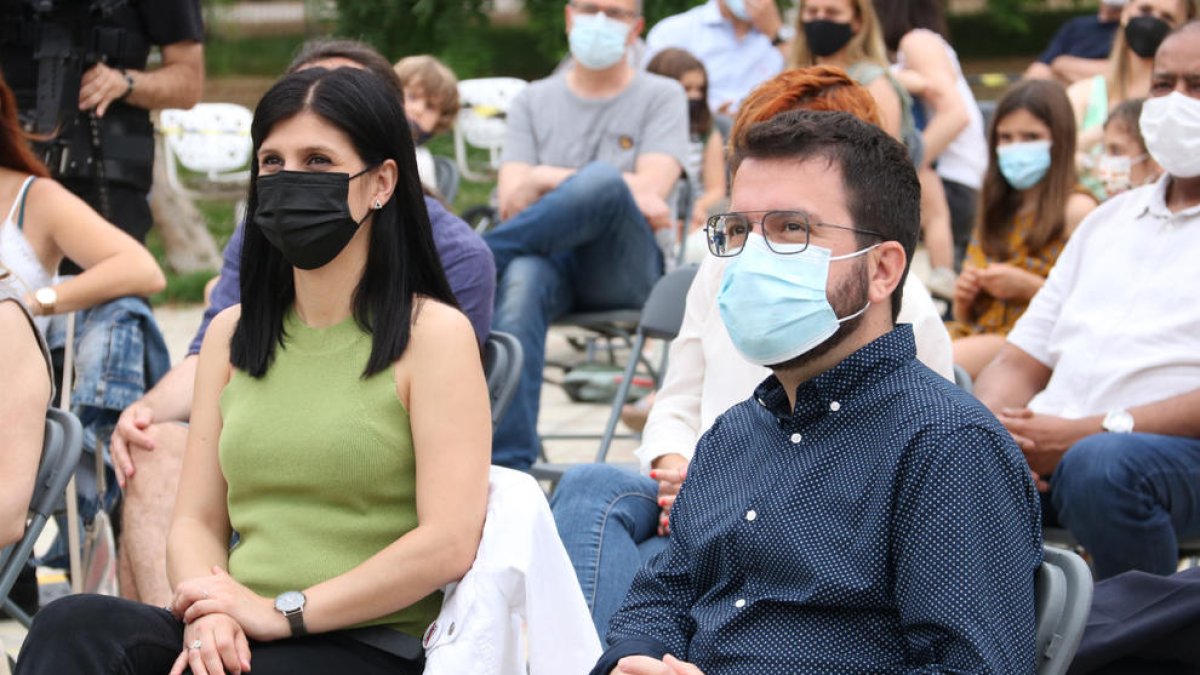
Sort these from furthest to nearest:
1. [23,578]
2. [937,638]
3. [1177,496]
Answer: [23,578] → [1177,496] → [937,638]

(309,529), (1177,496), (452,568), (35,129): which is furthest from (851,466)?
(35,129)

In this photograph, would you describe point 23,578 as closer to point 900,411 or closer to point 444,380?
point 444,380

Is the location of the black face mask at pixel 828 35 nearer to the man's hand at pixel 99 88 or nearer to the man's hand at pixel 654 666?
the man's hand at pixel 99 88

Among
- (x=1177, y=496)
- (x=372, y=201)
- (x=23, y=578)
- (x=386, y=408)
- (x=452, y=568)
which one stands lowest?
(x=23, y=578)

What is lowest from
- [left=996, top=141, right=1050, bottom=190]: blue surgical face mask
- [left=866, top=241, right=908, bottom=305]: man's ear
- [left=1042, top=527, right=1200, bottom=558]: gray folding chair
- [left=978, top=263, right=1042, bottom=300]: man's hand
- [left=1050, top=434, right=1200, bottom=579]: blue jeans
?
[left=1042, top=527, right=1200, bottom=558]: gray folding chair

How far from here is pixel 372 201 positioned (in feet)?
9.98

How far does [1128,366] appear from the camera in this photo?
12.9 feet

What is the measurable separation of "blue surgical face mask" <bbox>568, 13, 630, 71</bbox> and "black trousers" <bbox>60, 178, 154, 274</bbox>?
1.96m

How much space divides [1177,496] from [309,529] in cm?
202

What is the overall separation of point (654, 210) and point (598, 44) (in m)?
0.81

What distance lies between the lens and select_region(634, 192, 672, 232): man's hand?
6070mm

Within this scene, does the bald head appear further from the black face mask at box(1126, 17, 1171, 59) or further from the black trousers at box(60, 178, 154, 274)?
the black trousers at box(60, 178, 154, 274)

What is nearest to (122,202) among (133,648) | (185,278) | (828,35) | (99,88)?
(99,88)

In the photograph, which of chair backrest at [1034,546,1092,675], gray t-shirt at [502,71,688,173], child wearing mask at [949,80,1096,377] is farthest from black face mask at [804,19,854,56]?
chair backrest at [1034,546,1092,675]
